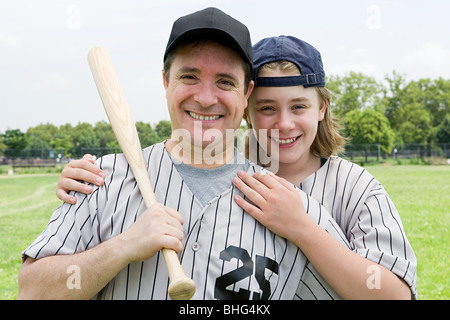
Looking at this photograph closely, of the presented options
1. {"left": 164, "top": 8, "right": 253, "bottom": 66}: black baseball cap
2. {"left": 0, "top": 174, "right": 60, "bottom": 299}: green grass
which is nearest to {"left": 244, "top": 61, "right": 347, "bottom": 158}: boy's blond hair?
{"left": 164, "top": 8, "right": 253, "bottom": 66}: black baseball cap

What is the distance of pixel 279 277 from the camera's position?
1.71m

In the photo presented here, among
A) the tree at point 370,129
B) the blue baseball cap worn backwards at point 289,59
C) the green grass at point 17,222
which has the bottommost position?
the green grass at point 17,222

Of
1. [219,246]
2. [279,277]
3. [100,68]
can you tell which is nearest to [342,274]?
[279,277]

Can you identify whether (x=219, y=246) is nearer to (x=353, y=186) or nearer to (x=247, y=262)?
(x=247, y=262)

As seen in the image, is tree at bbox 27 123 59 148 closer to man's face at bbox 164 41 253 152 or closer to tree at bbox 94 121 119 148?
tree at bbox 94 121 119 148

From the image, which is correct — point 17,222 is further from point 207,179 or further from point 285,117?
point 207,179

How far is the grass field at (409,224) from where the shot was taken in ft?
20.9

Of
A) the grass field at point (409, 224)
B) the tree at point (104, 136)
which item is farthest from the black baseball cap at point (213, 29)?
the tree at point (104, 136)

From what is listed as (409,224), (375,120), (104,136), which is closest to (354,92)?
(375,120)

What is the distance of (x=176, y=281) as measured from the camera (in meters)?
1.44

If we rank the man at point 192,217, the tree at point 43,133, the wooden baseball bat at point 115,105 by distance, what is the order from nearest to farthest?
the man at point 192,217, the wooden baseball bat at point 115,105, the tree at point 43,133

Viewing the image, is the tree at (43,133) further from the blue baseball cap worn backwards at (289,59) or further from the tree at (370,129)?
the blue baseball cap worn backwards at (289,59)

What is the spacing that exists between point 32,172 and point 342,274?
34.0 m

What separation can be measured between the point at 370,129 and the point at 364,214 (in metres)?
40.2
